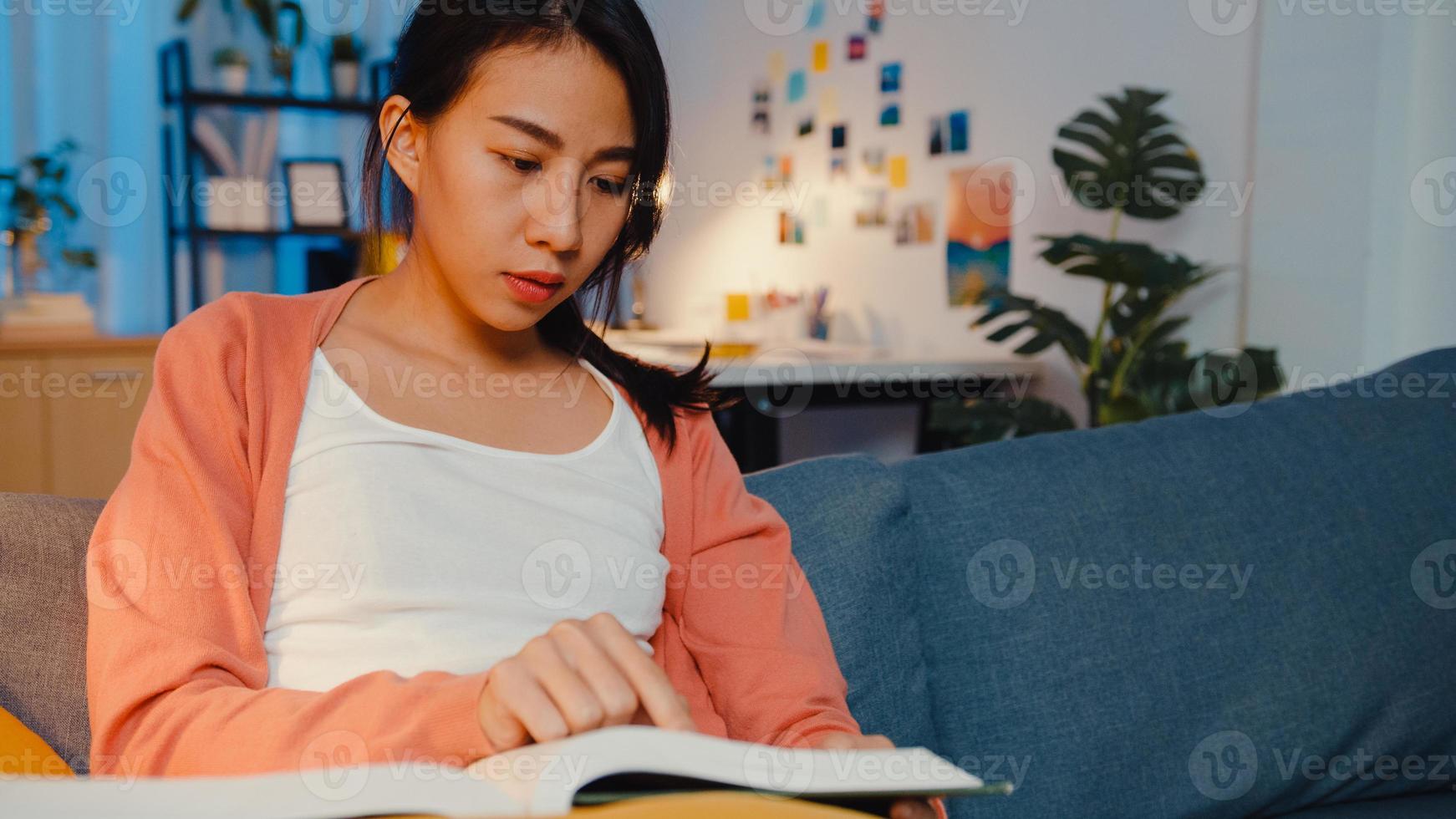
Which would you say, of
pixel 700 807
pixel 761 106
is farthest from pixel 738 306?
pixel 700 807

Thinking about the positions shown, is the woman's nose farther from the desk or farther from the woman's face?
the desk

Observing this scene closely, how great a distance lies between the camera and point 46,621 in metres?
0.93

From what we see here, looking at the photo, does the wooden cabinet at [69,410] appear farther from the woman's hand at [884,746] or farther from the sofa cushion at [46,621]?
the woman's hand at [884,746]

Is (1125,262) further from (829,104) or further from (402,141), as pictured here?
(829,104)

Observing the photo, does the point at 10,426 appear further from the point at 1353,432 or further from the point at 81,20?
the point at 1353,432

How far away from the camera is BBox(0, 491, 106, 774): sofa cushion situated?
35.6 inches

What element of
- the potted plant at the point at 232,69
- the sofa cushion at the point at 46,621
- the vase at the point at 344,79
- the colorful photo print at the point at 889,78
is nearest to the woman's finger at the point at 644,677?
the sofa cushion at the point at 46,621

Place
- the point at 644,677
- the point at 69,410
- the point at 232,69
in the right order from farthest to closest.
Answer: the point at 232,69 → the point at 69,410 → the point at 644,677

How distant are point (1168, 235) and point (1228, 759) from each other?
1.74m

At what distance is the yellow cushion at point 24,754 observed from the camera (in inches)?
31.5

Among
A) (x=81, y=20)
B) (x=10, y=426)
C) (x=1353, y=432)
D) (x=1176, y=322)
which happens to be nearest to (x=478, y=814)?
(x=1353, y=432)

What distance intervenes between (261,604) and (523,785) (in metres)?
0.37

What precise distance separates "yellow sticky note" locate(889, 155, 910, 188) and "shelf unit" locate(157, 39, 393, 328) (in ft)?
5.91

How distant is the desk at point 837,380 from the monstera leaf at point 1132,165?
0.66 meters
